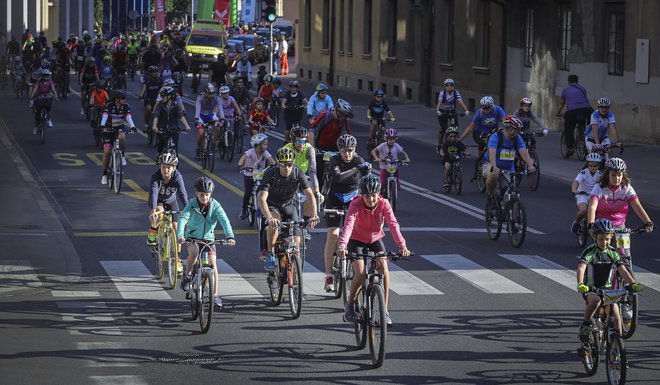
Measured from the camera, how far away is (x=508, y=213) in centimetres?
2044

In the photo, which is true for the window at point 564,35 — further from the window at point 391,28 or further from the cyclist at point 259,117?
the window at point 391,28

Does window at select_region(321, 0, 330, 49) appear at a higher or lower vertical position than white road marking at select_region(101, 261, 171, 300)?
higher

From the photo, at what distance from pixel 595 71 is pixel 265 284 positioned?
2160 cm

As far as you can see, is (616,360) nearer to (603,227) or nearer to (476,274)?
(603,227)

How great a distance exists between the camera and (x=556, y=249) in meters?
20.1

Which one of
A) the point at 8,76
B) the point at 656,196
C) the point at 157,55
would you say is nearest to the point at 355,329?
the point at 656,196

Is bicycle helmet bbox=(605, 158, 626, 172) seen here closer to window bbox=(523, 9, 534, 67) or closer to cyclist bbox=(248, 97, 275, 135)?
cyclist bbox=(248, 97, 275, 135)

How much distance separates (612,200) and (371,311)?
4.17 m

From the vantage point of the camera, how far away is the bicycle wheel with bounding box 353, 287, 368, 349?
13117 mm

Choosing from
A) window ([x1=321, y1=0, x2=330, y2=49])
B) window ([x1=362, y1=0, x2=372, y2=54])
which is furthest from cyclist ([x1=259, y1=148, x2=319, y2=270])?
window ([x1=321, y1=0, x2=330, y2=49])

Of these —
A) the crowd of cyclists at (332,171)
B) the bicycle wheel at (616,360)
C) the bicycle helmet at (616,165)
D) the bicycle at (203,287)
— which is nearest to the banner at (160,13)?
the crowd of cyclists at (332,171)

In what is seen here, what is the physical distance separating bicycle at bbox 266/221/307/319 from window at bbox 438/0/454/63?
3278 cm

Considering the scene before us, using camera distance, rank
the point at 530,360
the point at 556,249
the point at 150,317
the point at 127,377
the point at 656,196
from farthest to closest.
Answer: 1. the point at 656,196
2. the point at 556,249
3. the point at 150,317
4. the point at 530,360
5. the point at 127,377

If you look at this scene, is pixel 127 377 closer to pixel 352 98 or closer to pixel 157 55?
pixel 157 55
